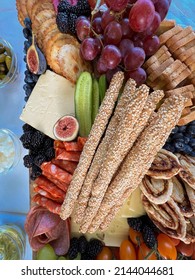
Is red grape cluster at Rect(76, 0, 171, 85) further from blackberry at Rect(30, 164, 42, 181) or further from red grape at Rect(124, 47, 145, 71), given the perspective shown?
blackberry at Rect(30, 164, 42, 181)

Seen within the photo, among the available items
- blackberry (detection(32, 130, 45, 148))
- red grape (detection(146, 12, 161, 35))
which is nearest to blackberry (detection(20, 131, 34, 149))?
blackberry (detection(32, 130, 45, 148))

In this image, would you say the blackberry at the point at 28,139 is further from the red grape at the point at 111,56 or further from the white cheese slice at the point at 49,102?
the red grape at the point at 111,56

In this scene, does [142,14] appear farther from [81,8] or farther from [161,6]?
[81,8]

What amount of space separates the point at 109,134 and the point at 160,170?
24 centimetres

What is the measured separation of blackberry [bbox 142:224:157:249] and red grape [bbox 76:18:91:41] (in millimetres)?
754

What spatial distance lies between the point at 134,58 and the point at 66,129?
35cm

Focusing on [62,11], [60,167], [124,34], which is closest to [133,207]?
[60,167]

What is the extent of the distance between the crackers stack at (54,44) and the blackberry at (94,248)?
644 millimetres

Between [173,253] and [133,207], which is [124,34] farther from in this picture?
[173,253]

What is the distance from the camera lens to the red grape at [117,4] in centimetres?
128

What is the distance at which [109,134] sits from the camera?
4.11 ft

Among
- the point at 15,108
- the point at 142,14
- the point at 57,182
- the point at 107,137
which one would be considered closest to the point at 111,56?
the point at 142,14

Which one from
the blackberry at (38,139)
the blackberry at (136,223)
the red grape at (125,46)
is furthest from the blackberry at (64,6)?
the blackberry at (136,223)

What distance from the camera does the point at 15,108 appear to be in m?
1.75
